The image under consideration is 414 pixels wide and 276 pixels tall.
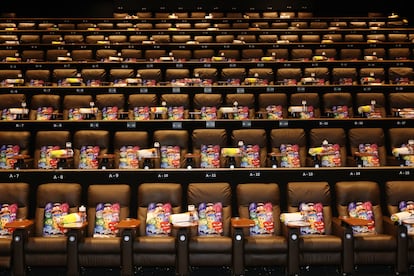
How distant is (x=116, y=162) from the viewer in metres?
4.58

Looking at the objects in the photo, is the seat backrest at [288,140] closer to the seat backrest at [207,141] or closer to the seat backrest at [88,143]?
the seat backrest at [207,141]

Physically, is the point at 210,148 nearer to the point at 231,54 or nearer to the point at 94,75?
the point at 94,75

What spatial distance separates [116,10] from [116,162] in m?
6.70

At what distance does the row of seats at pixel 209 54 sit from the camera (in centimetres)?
731

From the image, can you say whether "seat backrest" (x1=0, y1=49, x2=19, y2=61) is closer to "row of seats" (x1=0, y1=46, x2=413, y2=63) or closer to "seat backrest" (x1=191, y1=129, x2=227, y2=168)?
"row of seats" (x1=0, y1=46, x2=413, y2=63)

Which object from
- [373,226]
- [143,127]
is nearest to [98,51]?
[143,127]

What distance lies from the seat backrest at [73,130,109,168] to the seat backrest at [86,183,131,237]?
66 centimetres

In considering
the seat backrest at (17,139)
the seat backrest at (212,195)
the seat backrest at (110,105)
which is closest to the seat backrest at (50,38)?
the seat backrest at (110,105)

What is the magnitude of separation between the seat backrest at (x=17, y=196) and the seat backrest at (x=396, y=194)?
281 cm

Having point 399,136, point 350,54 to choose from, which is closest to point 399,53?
point 350,54

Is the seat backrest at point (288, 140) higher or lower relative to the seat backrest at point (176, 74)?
lower

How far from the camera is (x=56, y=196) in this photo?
394 centimetres

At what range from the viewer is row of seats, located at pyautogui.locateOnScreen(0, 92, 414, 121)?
17.3ft

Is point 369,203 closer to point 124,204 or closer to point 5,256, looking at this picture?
point 124,204
